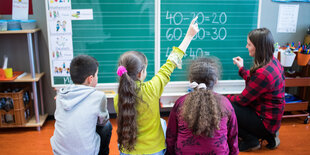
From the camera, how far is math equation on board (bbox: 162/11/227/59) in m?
2.69

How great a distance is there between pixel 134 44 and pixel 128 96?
1.40 meters

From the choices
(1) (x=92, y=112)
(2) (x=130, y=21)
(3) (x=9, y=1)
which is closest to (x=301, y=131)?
(2) (x=130, y=21)

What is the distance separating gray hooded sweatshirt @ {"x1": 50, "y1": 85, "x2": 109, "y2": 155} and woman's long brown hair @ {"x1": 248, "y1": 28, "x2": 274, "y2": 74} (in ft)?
4.46

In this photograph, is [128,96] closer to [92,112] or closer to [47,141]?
[92,112]

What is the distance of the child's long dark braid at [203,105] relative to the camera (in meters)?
1.34

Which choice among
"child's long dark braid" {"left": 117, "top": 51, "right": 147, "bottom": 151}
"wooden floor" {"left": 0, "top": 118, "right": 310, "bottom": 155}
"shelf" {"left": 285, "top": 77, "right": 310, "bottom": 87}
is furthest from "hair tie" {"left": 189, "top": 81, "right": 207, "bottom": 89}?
"shelf" {"left": 285, "top": 77, "right": 310, "bottom": 87}

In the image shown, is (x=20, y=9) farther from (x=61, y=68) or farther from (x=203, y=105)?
(x=203, y=105)

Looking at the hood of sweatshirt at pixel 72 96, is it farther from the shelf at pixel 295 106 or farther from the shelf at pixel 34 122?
the shelf at pixel 295 106

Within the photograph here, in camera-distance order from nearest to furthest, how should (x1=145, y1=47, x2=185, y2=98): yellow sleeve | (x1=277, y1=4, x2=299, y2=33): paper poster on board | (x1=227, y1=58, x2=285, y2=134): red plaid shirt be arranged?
(x1=145, y1=47, x2=185, y2=98): yellow sleeve < (x1=227, y1=58, x2=285, y2=134): red plaid shirt < (x1=277, y1=4, x2=299, y2=33): paper poster on board

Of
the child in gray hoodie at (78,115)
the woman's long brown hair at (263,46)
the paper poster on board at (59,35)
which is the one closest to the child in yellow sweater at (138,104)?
the child in gray hoodie at (78,115)

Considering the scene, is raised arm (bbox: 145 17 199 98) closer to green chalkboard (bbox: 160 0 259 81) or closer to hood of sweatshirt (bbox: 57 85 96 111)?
hood of sweatshirt (bbox: 57 85 96 111)

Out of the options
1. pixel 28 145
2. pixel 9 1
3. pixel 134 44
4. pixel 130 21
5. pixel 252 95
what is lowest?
pixel 28 145

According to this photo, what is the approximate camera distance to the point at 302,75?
10.0 ft

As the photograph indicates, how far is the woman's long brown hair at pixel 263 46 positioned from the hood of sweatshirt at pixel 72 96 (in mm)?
1401
